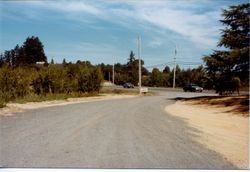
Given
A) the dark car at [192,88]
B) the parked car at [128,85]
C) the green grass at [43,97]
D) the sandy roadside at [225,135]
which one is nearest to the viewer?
the sandy roadside at [225,135]

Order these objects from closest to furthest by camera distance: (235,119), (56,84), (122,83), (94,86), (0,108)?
(235,119) → (0,108) → (56,84) → (94,86) → (122,83)

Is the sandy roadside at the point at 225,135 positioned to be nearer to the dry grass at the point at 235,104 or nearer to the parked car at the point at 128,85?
the dry grass at the point at 235,104

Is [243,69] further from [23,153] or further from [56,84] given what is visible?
[23,153]

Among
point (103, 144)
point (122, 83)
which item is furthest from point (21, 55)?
point (122, 83)

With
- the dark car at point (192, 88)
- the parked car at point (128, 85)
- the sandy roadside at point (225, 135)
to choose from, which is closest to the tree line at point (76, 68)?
the sandy roadside at point (225, 135)

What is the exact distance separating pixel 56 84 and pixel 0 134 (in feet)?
52.4

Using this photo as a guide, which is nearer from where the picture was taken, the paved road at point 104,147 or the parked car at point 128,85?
the paved road at point 104,147

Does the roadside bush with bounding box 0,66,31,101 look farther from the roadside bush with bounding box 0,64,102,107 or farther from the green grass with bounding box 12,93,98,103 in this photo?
the green grass with bounding box 12,93,98,103

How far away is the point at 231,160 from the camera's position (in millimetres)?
7887

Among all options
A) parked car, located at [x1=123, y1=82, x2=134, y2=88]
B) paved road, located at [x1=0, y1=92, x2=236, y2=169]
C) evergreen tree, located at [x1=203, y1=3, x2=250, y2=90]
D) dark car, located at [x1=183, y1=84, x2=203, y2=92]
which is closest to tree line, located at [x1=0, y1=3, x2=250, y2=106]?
evergreen tree, located at [x1=203, y1=3, x2=250, y2=90]

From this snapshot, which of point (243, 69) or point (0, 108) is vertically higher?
point (243, 69)

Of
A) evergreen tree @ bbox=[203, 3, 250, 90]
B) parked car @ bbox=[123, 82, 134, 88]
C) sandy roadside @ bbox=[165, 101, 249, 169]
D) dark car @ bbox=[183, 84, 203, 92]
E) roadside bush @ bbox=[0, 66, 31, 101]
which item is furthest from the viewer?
parked car @ bbox=[123, 82, 134, 88]

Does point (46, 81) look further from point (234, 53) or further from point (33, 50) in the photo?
point (33, 50)

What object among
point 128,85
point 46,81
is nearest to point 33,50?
point 46,81
